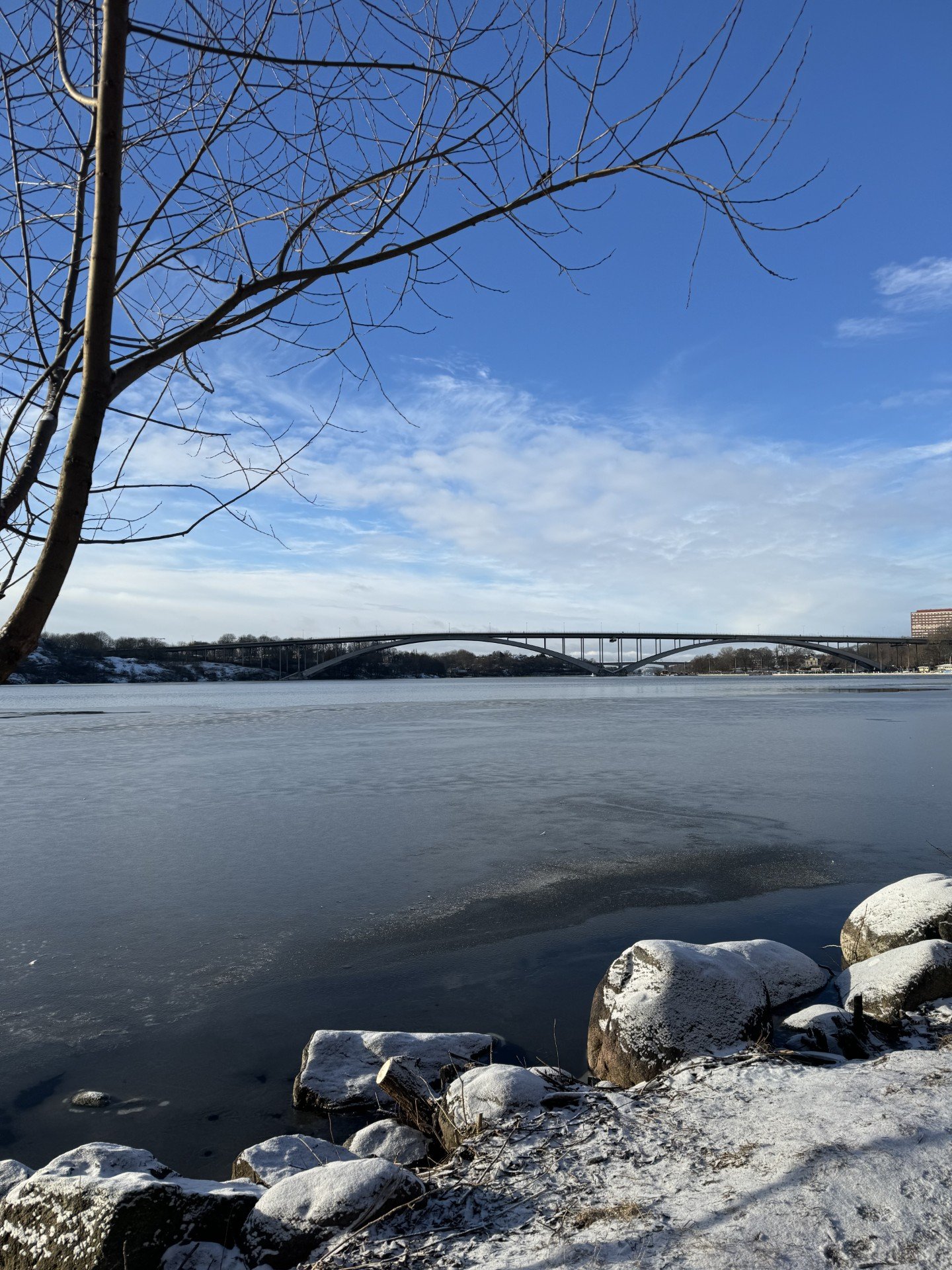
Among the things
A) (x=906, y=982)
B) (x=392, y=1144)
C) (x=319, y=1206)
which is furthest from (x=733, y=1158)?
(x=906, y=982)

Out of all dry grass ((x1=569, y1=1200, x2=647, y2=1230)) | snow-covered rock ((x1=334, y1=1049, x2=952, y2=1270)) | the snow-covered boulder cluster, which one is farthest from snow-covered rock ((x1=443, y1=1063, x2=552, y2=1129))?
dry grass ((x1=569, y1=1200, x2=647, y2=1230))

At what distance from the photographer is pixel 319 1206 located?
232 centimetres

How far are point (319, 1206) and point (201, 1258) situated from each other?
0.35 metres

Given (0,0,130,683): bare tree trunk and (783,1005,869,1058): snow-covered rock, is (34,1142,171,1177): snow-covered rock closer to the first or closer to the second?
(0,0,130,683): bare tree trunk

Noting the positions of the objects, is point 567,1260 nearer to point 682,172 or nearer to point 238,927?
point 682,172

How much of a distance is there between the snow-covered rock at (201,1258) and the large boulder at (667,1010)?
174cm

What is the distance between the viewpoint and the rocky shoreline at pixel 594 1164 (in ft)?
6.70

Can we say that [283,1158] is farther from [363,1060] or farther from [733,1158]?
[733,1158]

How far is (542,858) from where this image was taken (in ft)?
25.4

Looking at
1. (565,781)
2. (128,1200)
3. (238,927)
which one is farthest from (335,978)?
(565,781)

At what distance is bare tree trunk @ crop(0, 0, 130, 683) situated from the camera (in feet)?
4.47

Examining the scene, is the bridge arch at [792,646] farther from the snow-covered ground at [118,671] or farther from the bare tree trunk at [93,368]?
the bare tree trunk at [93,368]

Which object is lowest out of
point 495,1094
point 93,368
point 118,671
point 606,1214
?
point 495,1094

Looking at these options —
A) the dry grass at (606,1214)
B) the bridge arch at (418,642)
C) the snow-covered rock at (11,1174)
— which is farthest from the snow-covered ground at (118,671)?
the dry grass at (606,1214)
